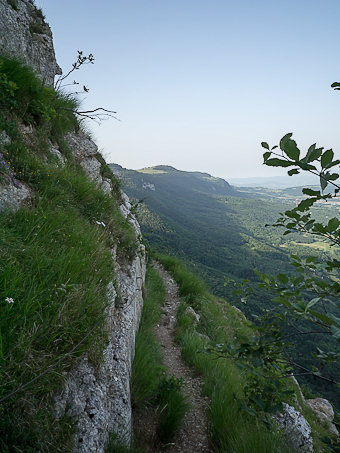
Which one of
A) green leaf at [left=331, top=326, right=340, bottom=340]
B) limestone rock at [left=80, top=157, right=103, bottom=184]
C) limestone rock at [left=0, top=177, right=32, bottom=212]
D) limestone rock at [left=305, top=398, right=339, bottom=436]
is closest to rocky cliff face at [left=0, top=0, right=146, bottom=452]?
limestone rock at [left=0, top=177, right=32, bottom=212]

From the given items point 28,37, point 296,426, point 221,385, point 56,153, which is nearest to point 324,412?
point 296,426

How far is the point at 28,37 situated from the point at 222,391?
10.5 m

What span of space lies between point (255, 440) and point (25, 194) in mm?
4016

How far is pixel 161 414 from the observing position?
3.07 metres

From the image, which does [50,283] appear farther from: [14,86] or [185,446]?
[14,86]

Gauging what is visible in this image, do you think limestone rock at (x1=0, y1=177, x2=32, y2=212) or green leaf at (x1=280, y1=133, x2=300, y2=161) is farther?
limestone rock at (x1=0, y1=177, x2=32, y2=212)

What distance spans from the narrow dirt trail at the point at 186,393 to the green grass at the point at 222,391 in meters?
0.15

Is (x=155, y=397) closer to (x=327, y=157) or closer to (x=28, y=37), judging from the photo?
(x=327, y=157)

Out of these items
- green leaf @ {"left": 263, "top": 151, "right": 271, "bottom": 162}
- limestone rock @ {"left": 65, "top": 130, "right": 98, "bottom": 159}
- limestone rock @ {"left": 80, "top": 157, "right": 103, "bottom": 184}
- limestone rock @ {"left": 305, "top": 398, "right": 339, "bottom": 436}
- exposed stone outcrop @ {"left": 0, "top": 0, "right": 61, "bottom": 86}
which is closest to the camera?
green leaf @ {"left": 263, "top": 151, "right": 271, "bottom": 162}

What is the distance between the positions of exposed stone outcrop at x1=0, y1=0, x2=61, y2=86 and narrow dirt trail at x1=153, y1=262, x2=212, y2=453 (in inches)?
290

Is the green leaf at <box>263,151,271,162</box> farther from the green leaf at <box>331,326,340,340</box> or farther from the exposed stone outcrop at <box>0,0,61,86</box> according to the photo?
the exposed stone outcrop at <box>0,0,61,86</box>

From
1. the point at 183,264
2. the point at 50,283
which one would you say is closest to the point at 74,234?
the point at 50,283

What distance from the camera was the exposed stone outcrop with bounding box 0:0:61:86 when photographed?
6110 millimetres

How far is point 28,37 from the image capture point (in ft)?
23.1
